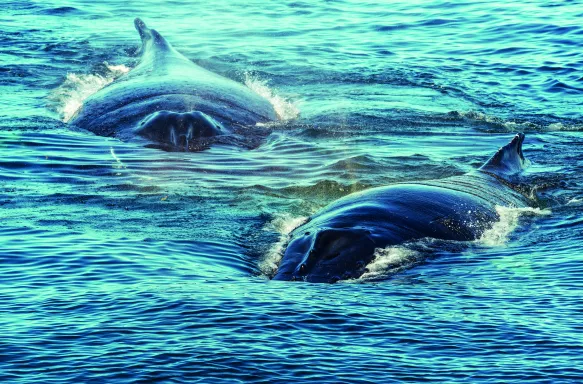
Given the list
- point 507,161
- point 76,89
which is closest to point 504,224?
point 507,161

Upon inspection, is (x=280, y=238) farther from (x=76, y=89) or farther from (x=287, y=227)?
(x=76, y=89)

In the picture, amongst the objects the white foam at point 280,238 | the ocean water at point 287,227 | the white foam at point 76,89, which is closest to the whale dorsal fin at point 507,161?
the ocean water at point 287,227

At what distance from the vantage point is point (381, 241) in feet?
40.9

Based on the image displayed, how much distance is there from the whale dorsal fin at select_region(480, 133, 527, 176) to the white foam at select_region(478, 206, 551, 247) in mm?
1416

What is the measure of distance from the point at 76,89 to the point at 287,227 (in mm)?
12871

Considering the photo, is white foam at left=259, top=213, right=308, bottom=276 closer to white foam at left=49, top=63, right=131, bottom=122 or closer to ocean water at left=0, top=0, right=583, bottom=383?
ocean water at left=0, top=0, right=583, bottom=383

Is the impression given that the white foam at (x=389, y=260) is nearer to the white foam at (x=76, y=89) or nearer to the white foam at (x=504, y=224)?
the white foam at (x=504, y=224)

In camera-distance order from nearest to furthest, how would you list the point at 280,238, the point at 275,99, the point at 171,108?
the point at 280,238 → the point at 171,108 → the point at 275,99

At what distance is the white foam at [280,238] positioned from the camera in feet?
41.7

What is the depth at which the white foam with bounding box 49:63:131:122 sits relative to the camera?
23719 millimetres

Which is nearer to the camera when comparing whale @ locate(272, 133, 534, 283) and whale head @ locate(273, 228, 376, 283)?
whale head @ locate(273, 228, 376, 283)

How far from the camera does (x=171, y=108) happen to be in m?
20.4

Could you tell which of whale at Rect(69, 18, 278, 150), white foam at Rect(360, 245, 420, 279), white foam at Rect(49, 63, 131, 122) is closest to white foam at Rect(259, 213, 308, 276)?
white foam at Rect(360, 245, 420, 279)

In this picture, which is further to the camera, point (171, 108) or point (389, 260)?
point (171, 108)
